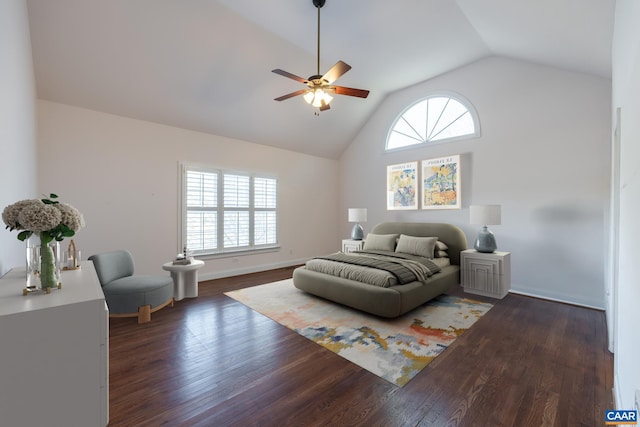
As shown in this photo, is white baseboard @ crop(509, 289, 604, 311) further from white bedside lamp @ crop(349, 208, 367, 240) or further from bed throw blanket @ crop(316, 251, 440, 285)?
white bedside lamp @ crop(349, 208, 367, 240)

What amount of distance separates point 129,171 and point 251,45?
2.74 m

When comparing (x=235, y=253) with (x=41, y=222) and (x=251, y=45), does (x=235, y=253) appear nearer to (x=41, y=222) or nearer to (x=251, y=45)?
(x=251, y=45)

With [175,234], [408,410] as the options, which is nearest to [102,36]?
[175,234]

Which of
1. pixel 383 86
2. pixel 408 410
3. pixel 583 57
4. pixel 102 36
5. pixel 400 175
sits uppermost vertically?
pixel 383 86

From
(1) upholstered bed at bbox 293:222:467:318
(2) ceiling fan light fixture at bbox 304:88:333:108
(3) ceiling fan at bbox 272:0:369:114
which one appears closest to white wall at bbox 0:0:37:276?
(3) ceiling fan at bbox 272:0:369:114

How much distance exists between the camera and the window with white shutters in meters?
4.87

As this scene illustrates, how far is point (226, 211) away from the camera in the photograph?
5.32 m

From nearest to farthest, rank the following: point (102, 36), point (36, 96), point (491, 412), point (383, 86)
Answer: point (491, 412)
point (102, 36)
point (36, 96)
point (383, 86)

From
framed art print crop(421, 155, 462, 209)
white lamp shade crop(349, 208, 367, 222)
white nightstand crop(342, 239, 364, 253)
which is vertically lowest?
white nightstand crop(342, 239, 364, 253)

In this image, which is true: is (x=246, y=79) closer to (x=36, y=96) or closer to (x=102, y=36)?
(x=102, y=36)

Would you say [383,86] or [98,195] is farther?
[383,86]

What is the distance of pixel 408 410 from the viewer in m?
1.75

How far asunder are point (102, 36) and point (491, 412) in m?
5.27

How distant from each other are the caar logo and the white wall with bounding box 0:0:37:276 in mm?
3495
